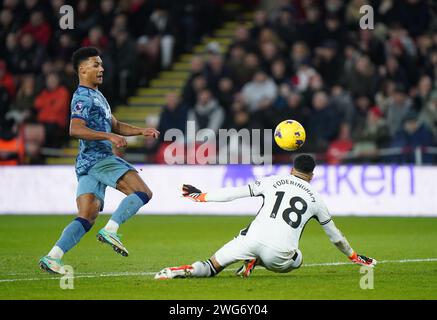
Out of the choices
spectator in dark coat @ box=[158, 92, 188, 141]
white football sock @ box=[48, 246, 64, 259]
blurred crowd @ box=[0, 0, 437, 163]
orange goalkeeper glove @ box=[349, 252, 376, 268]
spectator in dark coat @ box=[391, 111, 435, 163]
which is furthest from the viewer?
spectator in dark coat @ box=[158, 92, 188, 141]

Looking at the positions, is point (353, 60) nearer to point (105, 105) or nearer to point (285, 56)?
point (285, 56)

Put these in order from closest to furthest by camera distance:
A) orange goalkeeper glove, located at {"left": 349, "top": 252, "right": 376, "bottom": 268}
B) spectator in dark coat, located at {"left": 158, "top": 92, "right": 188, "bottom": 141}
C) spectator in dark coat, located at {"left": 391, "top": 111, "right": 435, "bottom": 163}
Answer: orange goalkeeper glove, located at {"left": 349, "top": 252, "right": 376, "bottom": 268} < spectator in dark coat, located at {"left": 391, "top": 111, "right": 435, "bottom": 163} < spectator in dark coat, located at {"left": 158, "top": 92, "right": 188, "bottom": 141}

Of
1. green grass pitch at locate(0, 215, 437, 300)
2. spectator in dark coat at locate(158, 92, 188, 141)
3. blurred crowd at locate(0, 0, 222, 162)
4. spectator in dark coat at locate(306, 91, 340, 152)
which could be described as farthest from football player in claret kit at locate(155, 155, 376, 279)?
blurred crowd at locate(0, 0, 222, 162)

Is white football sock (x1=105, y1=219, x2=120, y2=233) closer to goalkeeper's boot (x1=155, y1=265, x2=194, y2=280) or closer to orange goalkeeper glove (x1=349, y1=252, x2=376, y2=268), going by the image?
goalkeeper's boot (x1=155, y1=265, x2=194, y2=280)

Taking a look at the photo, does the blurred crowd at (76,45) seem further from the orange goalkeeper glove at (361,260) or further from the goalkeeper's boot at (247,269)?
the orange goalkeeper glove at (361,260)

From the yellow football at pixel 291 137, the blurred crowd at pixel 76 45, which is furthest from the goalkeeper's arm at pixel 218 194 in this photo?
the blurred crowd at pixel 76 45

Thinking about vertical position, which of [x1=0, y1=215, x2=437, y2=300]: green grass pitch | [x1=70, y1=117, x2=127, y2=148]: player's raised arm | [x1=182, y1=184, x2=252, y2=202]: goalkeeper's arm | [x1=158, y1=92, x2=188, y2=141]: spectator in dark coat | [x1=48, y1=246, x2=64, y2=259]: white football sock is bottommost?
[x1=0, y1=215, x2=437, y2=300]: green grass pitch

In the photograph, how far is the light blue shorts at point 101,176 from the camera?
418 inches

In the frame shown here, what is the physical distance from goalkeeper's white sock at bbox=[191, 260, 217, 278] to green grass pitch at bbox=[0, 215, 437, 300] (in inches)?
4.6

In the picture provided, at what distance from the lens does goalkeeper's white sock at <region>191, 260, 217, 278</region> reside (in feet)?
33.3

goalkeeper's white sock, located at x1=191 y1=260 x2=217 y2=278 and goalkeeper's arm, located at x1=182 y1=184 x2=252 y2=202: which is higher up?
goalkeeper's arm, located at x1=182 y1=184 x2=252 y2=202

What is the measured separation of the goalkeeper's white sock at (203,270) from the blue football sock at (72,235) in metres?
1.23

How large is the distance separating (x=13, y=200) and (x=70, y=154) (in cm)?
266

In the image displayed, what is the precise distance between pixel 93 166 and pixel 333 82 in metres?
12.2
